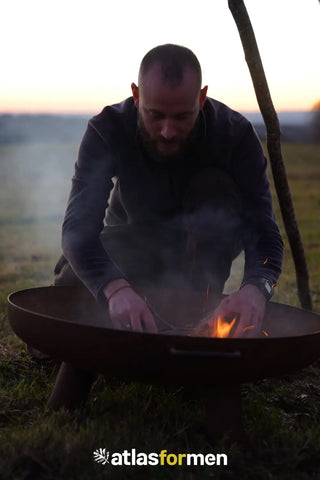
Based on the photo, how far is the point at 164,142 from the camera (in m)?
2.42

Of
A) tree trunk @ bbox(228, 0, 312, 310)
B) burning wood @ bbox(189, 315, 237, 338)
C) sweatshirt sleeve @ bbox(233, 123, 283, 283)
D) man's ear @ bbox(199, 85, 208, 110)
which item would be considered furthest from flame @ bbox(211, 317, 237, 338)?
tree trunk @ bbox(228, 0, 312, 310)

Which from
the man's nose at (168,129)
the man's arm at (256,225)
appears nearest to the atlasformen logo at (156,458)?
the man's arm at (256,225)

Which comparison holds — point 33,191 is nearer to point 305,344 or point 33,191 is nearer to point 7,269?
point 7,269

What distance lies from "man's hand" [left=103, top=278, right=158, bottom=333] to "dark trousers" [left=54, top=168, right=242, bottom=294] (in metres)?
0.69

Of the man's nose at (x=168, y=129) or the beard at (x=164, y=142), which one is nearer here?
the man's nose at (x=168, y=129)

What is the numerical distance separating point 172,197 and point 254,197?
1.23 feet

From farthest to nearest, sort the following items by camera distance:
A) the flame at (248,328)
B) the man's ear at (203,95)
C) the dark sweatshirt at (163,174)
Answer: the man's ear at (203,95), the dark sweatshirt at (163,174), the flame at (248,328)

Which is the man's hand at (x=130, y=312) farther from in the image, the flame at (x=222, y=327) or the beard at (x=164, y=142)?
the beard at (x=164, y=142)

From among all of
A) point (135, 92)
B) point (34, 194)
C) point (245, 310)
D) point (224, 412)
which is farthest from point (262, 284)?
point (34, 194)

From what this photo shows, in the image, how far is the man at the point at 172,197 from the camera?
225 centimetres

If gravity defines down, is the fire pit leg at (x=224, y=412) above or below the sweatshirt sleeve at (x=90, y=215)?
below

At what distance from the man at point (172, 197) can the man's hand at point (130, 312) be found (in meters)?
0.01

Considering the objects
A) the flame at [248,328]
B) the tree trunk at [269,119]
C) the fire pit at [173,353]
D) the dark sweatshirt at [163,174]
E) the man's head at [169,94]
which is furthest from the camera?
the tree trunk at [269,119]

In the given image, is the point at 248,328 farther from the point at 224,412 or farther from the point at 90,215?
the point at 90,215
